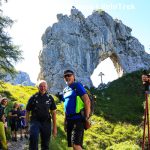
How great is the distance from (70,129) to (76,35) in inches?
2644

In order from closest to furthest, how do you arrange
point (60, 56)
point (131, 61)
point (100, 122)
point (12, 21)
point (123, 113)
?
1. point (12, 21)
2. point (100, 122)
3. point (123, 113)
4. point (60, 56)
5. point (131, 61)

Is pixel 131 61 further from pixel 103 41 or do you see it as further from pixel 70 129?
pixel 70 129

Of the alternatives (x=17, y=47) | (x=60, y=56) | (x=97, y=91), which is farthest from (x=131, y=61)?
(x=17, y=47)

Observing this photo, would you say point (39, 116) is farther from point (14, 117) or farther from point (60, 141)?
point (60, 141)

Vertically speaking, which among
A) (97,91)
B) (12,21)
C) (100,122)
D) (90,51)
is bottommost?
(100,122)

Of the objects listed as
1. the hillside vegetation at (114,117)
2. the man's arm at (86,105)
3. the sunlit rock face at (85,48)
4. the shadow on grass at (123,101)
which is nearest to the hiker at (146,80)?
the man's arm at (86,105)

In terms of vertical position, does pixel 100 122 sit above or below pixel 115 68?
below

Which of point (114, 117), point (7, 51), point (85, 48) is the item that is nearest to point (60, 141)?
point (7, 51)

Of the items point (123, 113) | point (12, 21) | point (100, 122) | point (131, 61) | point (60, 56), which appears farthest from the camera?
point (131, 61)

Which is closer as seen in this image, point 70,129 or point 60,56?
point 70,129

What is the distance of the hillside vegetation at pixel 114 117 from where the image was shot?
31.3 m

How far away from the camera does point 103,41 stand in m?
79.6

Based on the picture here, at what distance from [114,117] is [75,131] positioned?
33255mm

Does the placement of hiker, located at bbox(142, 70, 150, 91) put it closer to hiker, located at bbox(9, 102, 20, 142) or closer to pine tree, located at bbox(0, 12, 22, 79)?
hiker, located at bbox(9, 102, 20, 142)
